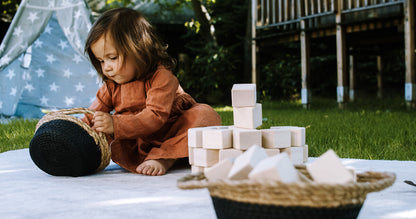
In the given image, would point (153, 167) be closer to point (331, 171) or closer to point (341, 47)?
point (331, 171)

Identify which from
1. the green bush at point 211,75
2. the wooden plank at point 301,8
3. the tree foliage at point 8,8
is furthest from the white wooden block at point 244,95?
the tree foliage at point 8,8

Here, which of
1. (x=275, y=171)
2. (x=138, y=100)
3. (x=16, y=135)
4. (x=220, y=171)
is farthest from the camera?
(x=16, y=135)

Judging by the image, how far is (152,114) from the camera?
5.74 feet

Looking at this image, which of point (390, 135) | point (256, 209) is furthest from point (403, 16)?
point (256, 209)

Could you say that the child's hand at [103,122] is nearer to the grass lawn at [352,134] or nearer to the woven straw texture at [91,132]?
the woven straw texture at [91,132]

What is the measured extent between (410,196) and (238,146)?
1.78 feet

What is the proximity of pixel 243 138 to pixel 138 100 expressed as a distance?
1.94 feet

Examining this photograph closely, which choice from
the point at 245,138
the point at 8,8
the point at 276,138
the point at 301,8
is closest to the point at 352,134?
the point at 276,138

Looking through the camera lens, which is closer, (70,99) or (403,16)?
(403,16)

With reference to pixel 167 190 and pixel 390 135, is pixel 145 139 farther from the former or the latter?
pixel 390 135

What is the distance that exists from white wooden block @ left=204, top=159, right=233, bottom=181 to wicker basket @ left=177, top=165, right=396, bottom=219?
0.15 ft

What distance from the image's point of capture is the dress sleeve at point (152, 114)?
5.65 feet

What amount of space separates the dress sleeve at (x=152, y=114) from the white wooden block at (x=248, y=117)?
360 millimetres

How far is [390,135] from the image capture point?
259 cm
